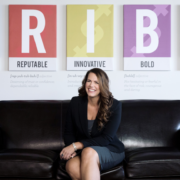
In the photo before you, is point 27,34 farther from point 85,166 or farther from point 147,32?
point 85,166

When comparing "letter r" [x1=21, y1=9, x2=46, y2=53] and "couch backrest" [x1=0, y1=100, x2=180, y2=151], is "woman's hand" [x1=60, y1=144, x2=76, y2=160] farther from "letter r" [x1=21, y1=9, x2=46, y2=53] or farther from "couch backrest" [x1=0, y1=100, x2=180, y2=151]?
"letter r" [x1=21, y1=9, x2=46, y2=53]

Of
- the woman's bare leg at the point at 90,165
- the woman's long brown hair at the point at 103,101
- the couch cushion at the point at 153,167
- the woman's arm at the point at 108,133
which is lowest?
the couch cushion at the point at 153,167

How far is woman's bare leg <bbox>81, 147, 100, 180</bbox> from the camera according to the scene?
5.29 ft

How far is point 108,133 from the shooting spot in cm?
196

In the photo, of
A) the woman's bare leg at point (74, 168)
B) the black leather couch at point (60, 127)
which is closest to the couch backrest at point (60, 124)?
the black leather couch at point (60, 127)

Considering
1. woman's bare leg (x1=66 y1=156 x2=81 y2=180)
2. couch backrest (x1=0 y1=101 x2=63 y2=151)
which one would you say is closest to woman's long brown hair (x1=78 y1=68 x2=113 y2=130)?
woman's bare leg (x1=66 y1=156 x2=81 y2=180)

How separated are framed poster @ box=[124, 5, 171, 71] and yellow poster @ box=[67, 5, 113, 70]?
246mm

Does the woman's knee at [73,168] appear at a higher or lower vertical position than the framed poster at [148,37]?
lower

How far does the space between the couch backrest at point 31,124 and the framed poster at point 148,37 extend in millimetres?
1254

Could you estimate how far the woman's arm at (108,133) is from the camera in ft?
6.26

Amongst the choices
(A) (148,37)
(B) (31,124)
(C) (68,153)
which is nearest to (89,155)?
(C) (68,153)

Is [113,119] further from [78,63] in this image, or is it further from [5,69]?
[5,69]

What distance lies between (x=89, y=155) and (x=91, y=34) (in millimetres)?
1856

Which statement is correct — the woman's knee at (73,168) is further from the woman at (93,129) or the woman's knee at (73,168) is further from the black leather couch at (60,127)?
the black leather couch at (60,127)
